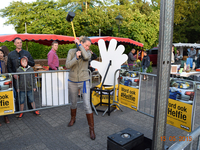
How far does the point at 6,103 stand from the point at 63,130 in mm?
1437

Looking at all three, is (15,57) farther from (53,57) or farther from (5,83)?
(53,57)

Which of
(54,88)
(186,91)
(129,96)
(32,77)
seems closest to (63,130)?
(54,88)

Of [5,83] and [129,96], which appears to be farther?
[129,96]

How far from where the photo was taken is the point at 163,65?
1.66 metres

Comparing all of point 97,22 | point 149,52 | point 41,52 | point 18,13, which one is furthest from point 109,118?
point 18,13

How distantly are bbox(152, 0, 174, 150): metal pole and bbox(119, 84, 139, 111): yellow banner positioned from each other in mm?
2474

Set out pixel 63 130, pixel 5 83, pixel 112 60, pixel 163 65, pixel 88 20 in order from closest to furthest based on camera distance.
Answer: pixel 163 65 → pixel 5 83 → pixel 63 130 → pixel 112 60 → pixel 88 20

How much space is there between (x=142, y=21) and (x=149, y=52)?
23.0 ft

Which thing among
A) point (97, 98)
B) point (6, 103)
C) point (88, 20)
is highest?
point (88, 20)

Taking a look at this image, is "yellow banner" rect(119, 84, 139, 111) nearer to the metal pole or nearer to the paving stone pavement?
the paving stone pavement

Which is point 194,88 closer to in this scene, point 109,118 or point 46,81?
point 109,118

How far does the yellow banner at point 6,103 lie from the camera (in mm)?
3908

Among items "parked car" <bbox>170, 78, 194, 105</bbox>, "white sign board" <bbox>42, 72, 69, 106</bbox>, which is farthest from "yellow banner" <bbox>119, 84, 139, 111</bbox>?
"white sign board" <bbox>42, 72, 69, 106</bbox>

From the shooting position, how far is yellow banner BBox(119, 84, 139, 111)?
14.1 feet
